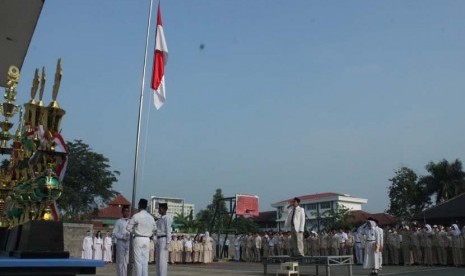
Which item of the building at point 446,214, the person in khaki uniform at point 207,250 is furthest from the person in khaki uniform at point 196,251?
the building at point 446,214

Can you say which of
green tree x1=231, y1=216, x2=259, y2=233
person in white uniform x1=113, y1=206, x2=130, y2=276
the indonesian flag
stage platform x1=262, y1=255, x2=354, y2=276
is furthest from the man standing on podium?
green tree x1=231, y1=216, x2=259, y2=233

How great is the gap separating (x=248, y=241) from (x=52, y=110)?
2579 centimetres

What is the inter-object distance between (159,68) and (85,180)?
3799 centimetres

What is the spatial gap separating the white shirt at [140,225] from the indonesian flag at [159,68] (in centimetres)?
405

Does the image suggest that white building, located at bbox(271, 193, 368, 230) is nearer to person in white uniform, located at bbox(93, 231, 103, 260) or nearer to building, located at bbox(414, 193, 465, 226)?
building, located at bbox(414, 193, 465, 226)

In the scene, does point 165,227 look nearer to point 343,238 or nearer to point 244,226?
point 343,238

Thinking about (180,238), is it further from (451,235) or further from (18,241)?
(18,241)

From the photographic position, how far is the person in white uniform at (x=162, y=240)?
1043 cm

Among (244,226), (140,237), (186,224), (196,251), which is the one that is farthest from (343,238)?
(244,226)

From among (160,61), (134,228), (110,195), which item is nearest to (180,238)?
(160,61)

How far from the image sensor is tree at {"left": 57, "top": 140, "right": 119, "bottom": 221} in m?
45.7

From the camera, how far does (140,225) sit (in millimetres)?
8703

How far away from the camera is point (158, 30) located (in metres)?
12.5

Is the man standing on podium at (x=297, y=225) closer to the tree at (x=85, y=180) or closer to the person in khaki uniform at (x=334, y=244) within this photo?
the person in khaki uniform at (x=334, y=244)
